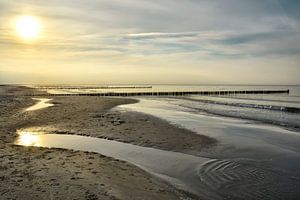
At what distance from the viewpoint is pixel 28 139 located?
15805mm

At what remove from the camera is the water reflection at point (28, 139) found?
575 inches

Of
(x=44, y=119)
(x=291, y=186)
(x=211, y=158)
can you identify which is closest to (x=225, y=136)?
(x=211, y=158)

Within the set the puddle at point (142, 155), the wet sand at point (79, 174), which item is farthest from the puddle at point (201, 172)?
the wet sand at point (79, 174)

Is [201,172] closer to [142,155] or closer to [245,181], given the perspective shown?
[245,181]

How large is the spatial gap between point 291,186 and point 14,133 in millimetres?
14324

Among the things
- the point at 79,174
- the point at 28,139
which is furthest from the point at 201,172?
the point at 28,139

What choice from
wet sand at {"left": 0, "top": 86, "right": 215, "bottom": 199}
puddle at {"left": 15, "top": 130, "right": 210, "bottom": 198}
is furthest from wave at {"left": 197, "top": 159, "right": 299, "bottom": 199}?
wet sand at {"left": 0, "top": 86, "right": 215, "bottom": 199}

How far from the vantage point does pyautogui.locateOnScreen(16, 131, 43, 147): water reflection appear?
14.6 m

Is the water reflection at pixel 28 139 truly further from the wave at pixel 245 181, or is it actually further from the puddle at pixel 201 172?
the wave at pixel 245 181

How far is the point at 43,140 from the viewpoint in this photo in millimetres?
15766

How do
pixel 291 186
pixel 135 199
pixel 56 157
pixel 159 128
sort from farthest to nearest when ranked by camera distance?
pixel 159 128, pixel 56 157, pixel 291 186, pixel 135 199

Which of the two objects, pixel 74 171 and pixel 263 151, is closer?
pixel 74 171

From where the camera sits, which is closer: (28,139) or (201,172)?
(201,172)

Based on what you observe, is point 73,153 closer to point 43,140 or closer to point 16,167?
point 16,167
